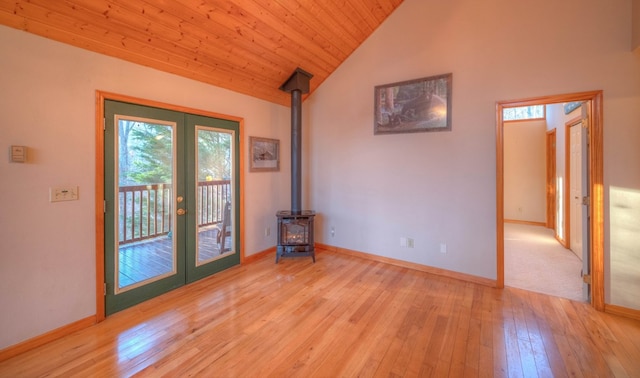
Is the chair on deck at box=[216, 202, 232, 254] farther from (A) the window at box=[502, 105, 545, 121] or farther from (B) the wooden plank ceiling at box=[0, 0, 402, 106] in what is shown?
(A) the window at box=[502, 105, 545, 121]

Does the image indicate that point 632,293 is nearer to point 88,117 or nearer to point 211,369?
point 211,369

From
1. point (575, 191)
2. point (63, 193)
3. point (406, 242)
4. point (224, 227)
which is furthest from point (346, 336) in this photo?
point (575, 191)

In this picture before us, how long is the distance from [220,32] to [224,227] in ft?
7.86

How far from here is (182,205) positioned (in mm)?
3137

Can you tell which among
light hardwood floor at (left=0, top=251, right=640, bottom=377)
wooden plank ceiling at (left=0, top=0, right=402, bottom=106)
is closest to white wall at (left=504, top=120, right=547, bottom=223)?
light hardwood floor at (left=0, top=251, right=640, bottom=377)

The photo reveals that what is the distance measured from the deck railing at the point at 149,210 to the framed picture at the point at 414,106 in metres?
2.66

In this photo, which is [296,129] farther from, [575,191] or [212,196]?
[575,191]

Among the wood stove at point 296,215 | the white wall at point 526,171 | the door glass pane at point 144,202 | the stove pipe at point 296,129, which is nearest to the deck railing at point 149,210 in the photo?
the door glass pane at point 144,202

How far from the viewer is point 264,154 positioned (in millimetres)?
4164

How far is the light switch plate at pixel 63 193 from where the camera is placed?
2.19 m

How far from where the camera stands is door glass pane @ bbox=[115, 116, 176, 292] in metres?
2.62

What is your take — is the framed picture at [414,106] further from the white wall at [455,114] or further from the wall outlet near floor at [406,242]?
the wall outlet near floor at [406,242]

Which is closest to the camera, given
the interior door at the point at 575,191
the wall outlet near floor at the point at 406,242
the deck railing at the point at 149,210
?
the deck railing at the point at 149,210

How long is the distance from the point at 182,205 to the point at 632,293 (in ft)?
15.5
